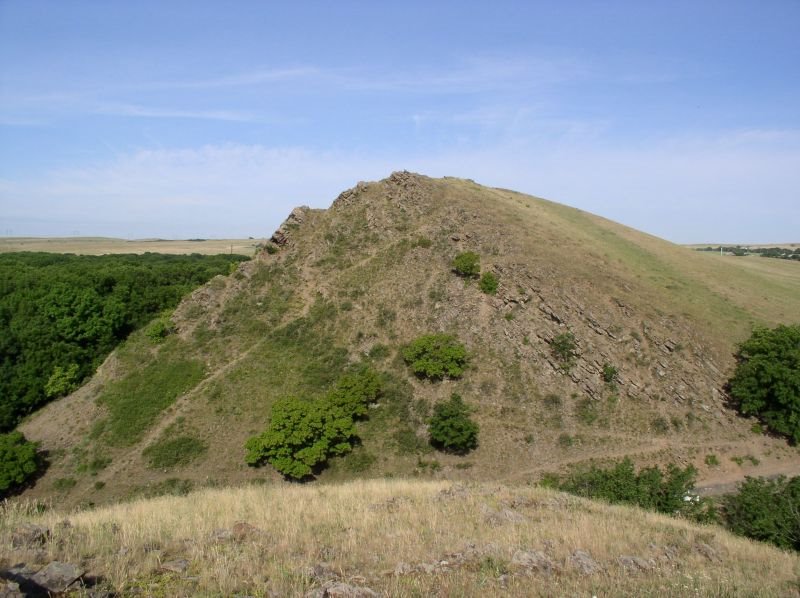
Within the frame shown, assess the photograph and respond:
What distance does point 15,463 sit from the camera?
1165 inches

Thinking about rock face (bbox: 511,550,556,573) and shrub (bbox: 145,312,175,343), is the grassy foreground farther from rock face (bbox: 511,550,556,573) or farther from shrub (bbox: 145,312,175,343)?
shrub (bbox: 145,312,175,343)

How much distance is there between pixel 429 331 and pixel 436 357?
3817 millimetres

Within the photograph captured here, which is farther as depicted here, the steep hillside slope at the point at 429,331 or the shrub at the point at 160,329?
the shrub at the point at 160,329

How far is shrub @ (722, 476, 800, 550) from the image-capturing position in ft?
47.6

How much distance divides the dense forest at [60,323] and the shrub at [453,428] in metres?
30.9

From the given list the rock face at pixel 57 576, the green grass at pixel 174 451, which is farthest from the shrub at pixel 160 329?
the rock face at pixel 57 576

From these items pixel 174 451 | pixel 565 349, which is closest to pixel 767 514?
pixel 565 349

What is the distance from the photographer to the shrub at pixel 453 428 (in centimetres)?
2914

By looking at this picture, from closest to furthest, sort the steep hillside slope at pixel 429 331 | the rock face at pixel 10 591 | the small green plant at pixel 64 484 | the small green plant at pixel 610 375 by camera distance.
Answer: the rock face at pixel 10 591 → the small green plant at pixel 64 484 → the steep hillside slope at pixel 429 331 → the small green plant at pixel 610 375

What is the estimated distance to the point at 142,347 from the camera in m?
41.0

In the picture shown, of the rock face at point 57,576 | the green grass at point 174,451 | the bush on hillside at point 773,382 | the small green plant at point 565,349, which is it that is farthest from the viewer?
the small green plant at point 565,349

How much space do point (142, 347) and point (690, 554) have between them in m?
41.7

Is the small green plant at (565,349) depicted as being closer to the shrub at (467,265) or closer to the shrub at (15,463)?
the shrub at (467,265)

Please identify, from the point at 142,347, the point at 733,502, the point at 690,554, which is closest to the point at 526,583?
the point at 690,554
